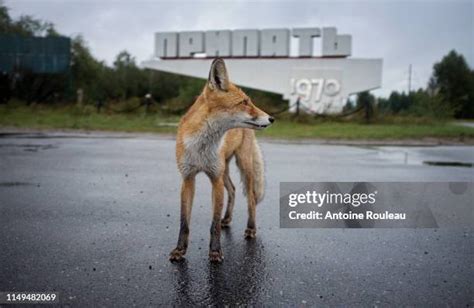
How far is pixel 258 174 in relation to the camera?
15.8ft

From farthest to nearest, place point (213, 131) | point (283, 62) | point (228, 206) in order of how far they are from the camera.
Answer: point (283, 62), point (228, 206), point (213, 131)

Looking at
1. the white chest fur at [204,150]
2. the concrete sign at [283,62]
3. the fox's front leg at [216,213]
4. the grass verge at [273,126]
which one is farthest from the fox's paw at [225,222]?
the concrete sign at [283,62]

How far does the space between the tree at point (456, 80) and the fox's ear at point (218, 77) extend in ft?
105

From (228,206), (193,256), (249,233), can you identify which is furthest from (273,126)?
(193,256)

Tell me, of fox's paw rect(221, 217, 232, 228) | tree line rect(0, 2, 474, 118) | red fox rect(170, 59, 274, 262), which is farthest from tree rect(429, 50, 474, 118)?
red fox rect(170, 59, 274, 262)

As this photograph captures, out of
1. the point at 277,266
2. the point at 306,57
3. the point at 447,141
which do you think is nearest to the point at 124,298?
the point at 277,266

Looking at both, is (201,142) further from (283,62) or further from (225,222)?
(283,62)

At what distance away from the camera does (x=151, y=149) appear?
12391 mm

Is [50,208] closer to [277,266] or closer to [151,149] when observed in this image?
[277,266]

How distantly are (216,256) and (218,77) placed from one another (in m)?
1.55

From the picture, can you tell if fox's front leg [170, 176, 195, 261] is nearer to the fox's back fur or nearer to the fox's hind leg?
the fox's back fur

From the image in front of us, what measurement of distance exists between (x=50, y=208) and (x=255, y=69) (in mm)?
27246

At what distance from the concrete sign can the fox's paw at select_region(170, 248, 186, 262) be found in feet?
83.4

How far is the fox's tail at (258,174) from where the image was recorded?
15.6ft
